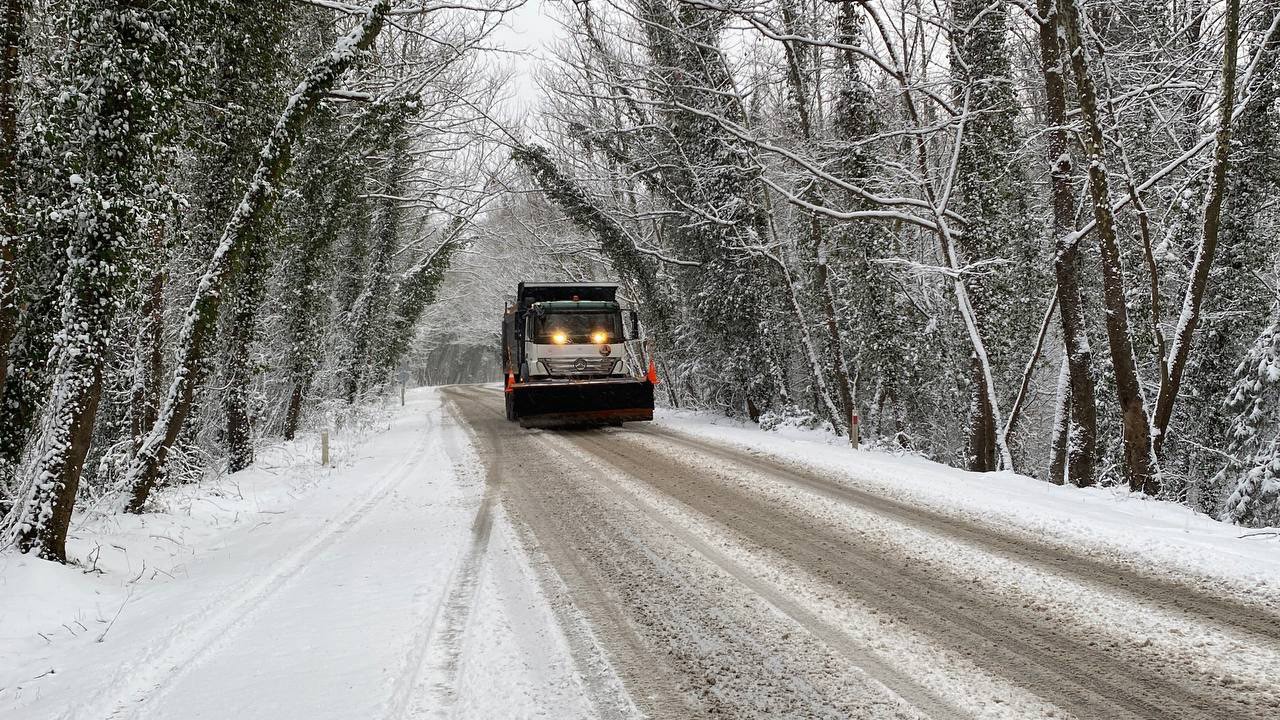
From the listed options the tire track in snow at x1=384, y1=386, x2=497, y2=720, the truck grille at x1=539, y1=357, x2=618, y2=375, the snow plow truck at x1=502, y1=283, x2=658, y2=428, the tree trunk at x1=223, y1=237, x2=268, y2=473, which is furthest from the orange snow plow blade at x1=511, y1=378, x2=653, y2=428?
the tire track in snow at x1=384, y1=386, x2=497, y2=720

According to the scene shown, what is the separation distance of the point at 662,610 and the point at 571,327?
12.5 meters

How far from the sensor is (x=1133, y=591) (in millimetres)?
4184

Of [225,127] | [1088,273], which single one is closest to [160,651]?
[225,127]

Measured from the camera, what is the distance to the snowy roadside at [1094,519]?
4512 millimetres

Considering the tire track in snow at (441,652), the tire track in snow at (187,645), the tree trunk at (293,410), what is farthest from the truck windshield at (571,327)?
the tire track in snow at (441,652)

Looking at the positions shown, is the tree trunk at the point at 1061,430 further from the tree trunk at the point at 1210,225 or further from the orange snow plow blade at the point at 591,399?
the orange snow plow blade at the point at 591,399

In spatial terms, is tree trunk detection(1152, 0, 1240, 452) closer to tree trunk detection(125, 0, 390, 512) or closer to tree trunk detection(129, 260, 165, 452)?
tree trunk detection(125, 0, 390, 512)

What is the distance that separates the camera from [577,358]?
1614 centimetres

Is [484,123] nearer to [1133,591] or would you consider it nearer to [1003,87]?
[1003,87]

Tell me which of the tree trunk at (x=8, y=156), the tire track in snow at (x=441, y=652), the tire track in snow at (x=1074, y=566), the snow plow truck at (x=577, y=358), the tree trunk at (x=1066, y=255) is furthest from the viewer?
the snow plow truck at (x=577, y=358)

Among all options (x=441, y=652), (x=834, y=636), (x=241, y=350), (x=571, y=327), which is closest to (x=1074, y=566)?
(x=834, y=636)

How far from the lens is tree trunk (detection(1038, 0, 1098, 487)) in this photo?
9.05 metres

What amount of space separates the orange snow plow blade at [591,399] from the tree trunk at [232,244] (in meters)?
8.40

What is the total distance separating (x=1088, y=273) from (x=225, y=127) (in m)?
17.5
